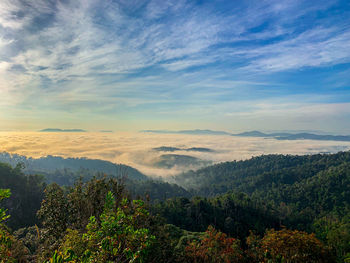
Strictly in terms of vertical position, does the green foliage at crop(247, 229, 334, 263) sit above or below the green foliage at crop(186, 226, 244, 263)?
above

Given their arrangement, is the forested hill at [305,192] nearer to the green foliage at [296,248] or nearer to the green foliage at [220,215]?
the green foliage at [220,215]

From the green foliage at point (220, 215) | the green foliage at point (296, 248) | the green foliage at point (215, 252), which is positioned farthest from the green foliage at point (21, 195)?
the green foliage at point (296, 248)

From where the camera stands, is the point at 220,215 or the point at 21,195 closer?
the point at 21,195

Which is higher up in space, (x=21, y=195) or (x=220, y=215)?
(x=21, y=195)

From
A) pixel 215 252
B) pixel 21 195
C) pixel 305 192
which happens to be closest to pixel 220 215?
pixel 305 192

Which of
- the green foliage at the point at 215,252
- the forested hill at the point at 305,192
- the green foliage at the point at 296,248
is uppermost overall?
the green foliage at the point at 296,248

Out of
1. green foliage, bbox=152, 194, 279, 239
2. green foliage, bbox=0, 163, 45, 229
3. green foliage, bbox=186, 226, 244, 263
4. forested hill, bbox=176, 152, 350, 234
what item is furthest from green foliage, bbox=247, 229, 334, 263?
forested hill, bbox=176, 152, 350, 234

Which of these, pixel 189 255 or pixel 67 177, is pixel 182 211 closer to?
pixel 189 255

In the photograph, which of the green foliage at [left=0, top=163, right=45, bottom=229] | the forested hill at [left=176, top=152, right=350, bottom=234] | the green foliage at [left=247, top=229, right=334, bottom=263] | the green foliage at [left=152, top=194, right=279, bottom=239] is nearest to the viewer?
the green foliage at [left=247, top=229, right=334, bottom=263]

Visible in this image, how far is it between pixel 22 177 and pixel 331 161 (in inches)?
9154

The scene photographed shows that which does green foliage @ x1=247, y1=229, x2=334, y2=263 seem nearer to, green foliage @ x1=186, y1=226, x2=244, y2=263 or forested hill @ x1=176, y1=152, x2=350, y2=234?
green foliage @ x1=186, y1=226, x2=244, y2=263

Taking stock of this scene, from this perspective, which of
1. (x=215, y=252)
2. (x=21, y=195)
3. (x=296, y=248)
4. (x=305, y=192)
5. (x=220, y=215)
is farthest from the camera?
(x=305, y=192)

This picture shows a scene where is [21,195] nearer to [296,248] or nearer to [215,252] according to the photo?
[215,252]

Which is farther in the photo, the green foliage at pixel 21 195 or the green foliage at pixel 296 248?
the green foliage at pixel 21 195
